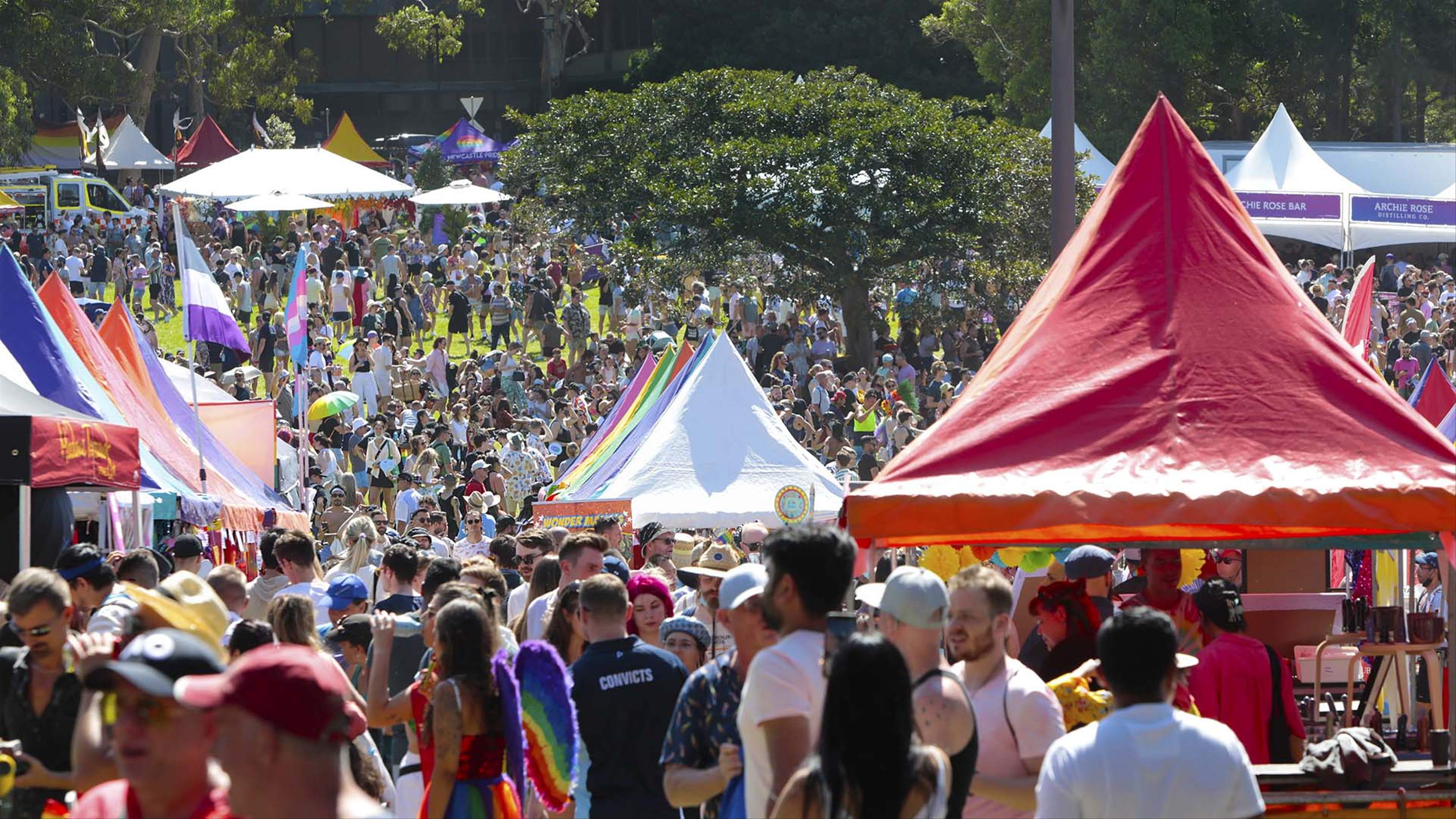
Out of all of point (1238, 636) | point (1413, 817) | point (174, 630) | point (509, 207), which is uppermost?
point (509, 207)

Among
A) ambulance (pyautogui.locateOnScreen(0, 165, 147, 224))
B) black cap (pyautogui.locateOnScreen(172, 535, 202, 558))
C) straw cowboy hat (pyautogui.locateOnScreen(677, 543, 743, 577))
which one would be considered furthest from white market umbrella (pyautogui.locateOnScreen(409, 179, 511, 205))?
straw cowboy hat (pyautogui.locateOnScreen(677, 543, 743, 577))

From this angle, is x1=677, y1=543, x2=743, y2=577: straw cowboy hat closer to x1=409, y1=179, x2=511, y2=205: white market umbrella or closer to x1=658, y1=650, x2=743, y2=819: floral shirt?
x1=658, y1=650, x2=743, y2=819: floral shirt

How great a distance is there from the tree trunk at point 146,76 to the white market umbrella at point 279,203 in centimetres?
1762

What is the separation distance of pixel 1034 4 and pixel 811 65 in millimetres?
8605

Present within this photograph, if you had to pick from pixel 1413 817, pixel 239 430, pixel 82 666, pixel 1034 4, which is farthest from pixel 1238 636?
pixel 1034 4

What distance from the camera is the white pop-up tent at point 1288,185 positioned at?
36.0 m

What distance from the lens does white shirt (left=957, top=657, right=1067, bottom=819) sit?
5.02 meters

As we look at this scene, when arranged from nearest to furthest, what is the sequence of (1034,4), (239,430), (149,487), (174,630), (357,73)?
(174,630) → (149,487) → (239,430) → (1034,4) → (357,73)

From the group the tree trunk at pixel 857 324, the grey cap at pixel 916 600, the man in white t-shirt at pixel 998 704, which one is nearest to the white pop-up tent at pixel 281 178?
the tree trunk at pixel 857 324

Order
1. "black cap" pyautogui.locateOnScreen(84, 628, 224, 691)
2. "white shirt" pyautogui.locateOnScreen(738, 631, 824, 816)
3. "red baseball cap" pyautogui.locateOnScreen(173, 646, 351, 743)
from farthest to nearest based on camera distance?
"white shirt" pyautogui.locateOnScreen(738, 631, 824, 816) → "black cap" pyautogui.locateOnScreen(84, 628, 224, 691) → "red baseball cap" pyautogui.locateOnScreen(173, 646, 351, 743)

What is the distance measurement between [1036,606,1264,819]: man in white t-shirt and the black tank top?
17 centimetres

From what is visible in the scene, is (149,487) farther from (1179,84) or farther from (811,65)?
(811,65)

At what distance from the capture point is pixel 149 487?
13469mm

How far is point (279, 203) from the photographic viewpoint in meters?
38.2
